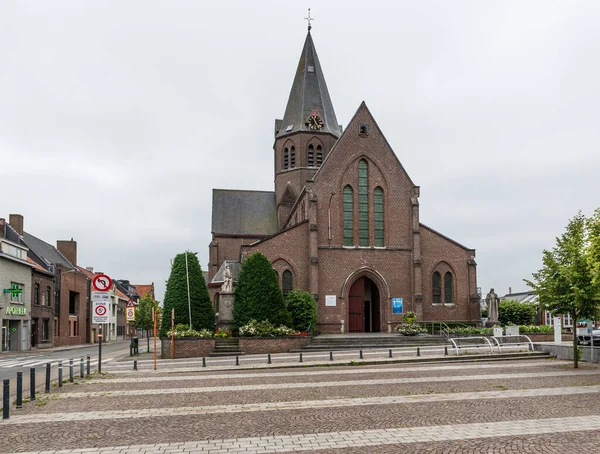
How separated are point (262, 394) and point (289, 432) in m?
4.49

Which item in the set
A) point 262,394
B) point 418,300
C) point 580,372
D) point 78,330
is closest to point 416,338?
point 418,300

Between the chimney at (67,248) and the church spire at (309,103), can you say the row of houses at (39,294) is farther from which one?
the church spire at (309,103)

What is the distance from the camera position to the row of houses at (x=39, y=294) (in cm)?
3962

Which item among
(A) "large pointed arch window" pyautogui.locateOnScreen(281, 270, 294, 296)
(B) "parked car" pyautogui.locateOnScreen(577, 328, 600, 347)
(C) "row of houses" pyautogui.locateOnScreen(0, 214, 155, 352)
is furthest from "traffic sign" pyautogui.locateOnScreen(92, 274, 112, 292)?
(C) "row of houses" pyautogui.locateOnScreen(0, 214, 155, 352)

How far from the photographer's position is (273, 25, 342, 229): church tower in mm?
49250

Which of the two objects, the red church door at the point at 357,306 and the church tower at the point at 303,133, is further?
the church tower at the point at 303,133

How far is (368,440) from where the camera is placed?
336 inches

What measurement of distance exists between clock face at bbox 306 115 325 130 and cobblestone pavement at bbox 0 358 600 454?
34.2 meters

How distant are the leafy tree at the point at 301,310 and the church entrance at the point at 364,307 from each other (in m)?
5.04

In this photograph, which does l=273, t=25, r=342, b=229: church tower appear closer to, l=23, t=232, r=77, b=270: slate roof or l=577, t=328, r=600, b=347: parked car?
l=23, t=232, r=77, b=270: slate roof

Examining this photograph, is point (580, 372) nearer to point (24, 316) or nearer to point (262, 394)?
point (262, 394)

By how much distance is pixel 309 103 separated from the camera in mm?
50156

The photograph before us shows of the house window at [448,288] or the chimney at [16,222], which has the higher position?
the chimney at [16,222]

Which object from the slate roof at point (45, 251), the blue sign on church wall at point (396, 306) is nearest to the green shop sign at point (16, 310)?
the slate roof at point (45, 251)
